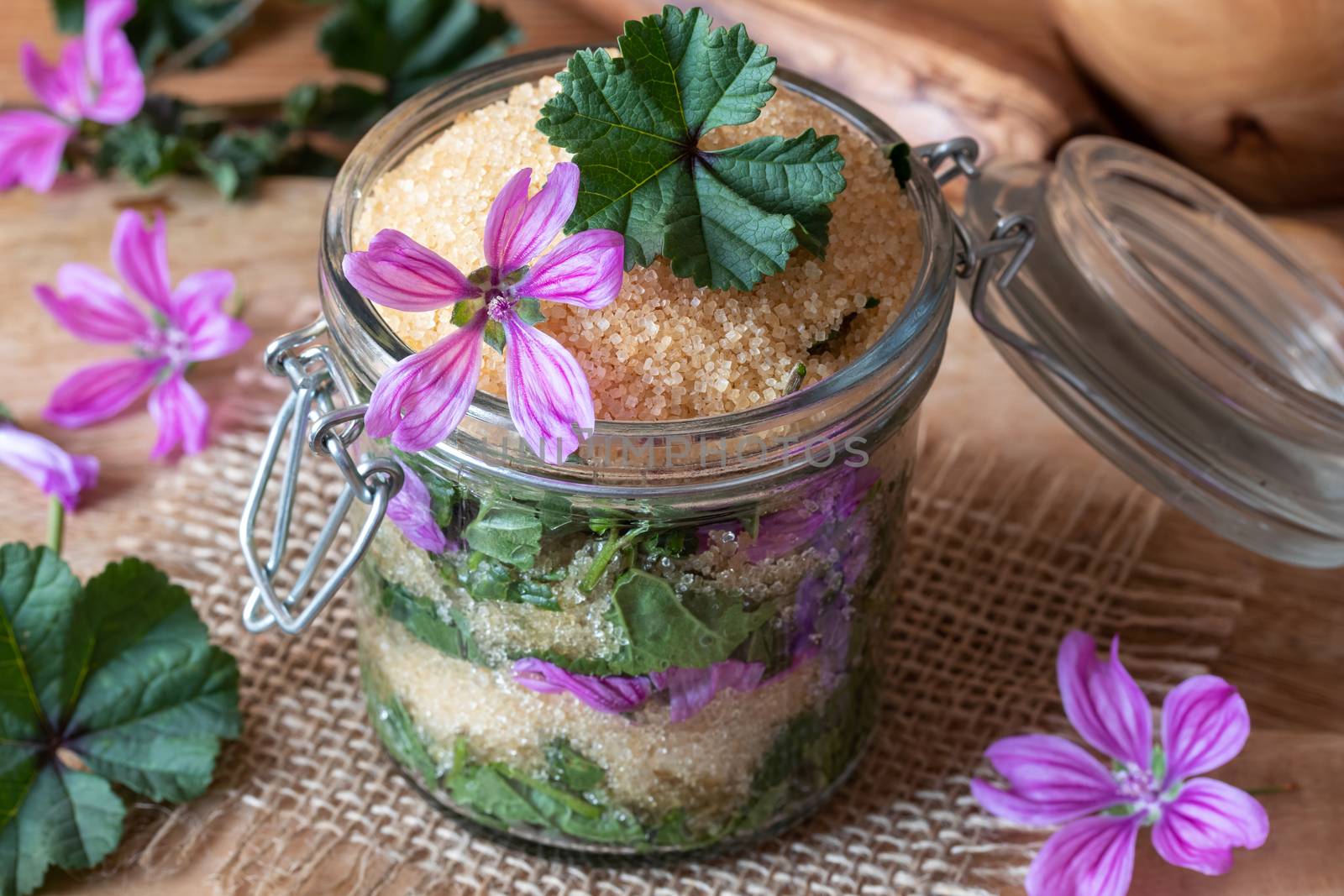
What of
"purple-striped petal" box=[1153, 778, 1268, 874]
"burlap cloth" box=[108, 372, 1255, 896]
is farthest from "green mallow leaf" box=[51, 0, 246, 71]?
"purple-striped petal" box=[1153, 778, 1268, 874]

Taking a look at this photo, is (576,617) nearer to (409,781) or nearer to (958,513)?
(409,781)

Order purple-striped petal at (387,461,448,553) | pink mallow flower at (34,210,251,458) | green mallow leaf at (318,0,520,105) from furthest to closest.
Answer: green mallow leaf at (318,0,520,105) < pink mallow flower at (34,210,251,458) < purple-striped petal at (387,461,448,553)

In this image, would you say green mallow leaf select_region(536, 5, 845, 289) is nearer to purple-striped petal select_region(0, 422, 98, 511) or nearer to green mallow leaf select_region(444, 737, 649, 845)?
green mallow leaf select_region(444, 737, 649, 845)

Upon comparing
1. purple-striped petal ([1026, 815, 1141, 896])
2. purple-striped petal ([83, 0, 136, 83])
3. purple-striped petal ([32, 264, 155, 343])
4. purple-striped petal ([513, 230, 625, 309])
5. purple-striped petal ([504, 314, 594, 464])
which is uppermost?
purple-striped petal ([513, 230, 625, 309])

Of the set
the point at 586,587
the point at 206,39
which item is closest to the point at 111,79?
the point at 206,39

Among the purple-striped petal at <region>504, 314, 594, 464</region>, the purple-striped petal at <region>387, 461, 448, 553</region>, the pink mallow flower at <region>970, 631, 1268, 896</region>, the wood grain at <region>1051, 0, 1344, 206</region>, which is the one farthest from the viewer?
the wood grain at <region>1051, 0, 1344, 206</region>

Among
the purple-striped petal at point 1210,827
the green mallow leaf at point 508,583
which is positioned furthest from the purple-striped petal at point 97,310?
the purple-striped petal at point 1210,827

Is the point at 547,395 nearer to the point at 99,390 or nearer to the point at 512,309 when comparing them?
the point at 512,309
